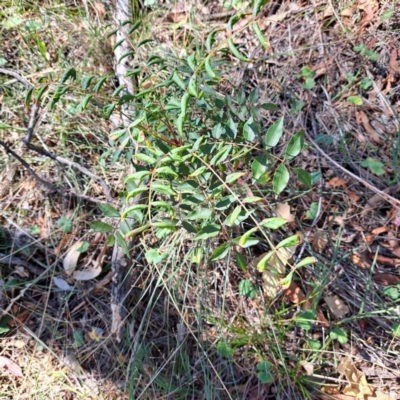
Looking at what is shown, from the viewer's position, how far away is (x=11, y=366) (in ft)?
6.43

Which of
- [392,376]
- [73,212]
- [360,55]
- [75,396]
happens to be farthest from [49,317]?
[360,55]

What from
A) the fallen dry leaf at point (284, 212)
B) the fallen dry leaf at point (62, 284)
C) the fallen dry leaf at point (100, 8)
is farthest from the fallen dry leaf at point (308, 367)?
the fallen dry leaf at point (100, 8)

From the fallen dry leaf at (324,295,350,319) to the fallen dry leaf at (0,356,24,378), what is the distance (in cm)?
138

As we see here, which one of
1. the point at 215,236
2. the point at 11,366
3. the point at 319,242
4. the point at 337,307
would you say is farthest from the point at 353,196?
the point at 11,366

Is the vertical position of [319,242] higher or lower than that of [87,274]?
lower

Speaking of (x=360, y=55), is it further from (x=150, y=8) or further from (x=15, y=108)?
(x=15, y=108)

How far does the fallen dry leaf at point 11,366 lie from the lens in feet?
6.41

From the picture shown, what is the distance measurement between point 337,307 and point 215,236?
602 millimetres

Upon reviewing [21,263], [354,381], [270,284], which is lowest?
[354,381]

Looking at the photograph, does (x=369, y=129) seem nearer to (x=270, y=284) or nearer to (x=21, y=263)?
(x=270, y=284)

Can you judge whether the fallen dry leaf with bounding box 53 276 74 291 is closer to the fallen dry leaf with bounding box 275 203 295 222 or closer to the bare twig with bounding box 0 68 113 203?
the bare twig with bounding box 0 68 113 203

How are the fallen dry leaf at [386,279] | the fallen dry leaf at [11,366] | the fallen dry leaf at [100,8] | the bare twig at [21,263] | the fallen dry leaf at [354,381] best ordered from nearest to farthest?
the fallen dry leaf at [354,381], the fallen dry leaf at [386,279], the fallen dry leaf at [11,366], the bare twig at [21,263], the fallen dry leaf at [100,8]

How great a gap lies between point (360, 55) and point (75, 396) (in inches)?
80.0

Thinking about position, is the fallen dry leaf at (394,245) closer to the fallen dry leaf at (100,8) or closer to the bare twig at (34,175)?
the bare twig at (34,175)
